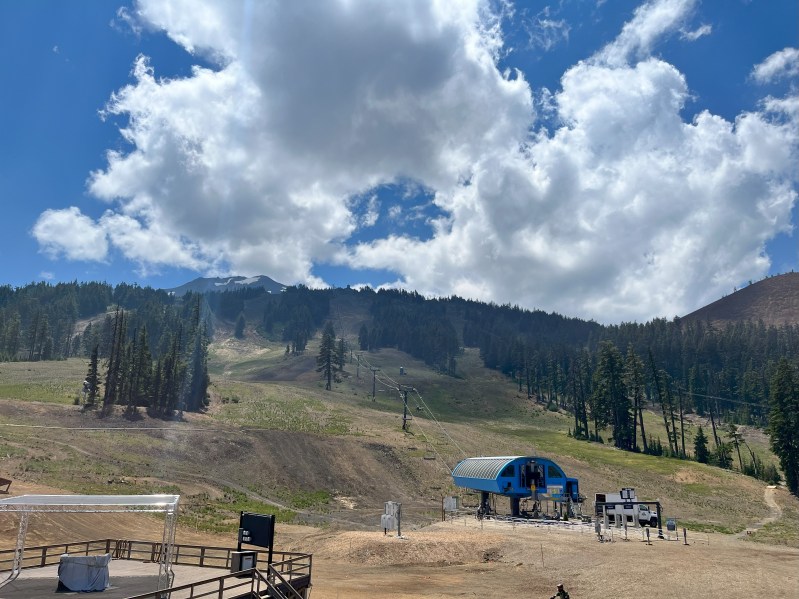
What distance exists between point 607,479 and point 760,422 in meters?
106

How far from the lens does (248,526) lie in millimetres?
23344

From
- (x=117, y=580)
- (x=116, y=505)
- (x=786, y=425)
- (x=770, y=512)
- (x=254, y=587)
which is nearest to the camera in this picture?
(x=116, y=505)

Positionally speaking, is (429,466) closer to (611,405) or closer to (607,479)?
(607,479)

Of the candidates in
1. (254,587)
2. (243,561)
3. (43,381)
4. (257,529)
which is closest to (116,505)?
(243,561)

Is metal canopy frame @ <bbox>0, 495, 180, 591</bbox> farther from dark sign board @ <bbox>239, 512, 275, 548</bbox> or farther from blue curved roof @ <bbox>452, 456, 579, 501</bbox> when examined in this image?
blue curved roof @ <bbox>452, 456, 579, 501</bbox>

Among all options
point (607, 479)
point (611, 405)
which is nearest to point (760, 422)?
point (611, 405)

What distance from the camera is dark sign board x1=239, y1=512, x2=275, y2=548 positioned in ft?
74.7

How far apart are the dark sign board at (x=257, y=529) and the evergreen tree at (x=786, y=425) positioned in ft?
292

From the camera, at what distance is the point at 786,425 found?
88.1m

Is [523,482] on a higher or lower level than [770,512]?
higher

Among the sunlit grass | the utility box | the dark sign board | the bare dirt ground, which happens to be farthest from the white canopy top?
the sunlit grass

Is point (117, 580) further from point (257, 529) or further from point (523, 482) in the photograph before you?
point (523, 482)

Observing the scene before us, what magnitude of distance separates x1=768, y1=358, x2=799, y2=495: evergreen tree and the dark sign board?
88.9 m

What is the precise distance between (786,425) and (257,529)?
309 ft
